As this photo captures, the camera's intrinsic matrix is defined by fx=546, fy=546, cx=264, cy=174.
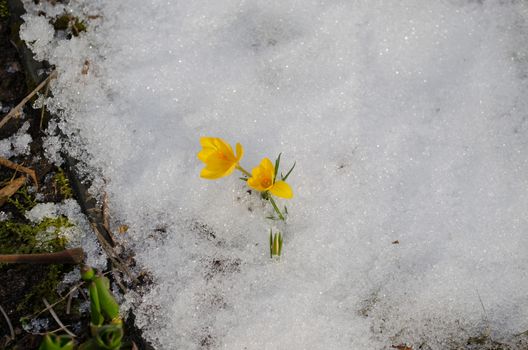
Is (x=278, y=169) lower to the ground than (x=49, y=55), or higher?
lower

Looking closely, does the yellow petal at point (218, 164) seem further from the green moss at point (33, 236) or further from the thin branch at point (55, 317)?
the thin branch at point (55, 317)

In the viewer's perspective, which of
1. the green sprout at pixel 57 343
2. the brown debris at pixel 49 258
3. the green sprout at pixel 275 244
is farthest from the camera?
the brown debris at pixel 49 258

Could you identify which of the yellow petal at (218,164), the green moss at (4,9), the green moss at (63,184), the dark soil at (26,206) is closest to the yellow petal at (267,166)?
the yellow petal at (218,164)

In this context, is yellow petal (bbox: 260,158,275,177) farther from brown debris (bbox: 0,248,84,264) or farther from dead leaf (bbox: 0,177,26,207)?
dead leaf (bbox: 0,177,26,207)

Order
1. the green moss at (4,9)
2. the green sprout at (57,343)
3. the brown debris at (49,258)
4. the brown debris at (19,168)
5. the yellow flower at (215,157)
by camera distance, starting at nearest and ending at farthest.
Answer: the green sprout at (57,343)
the yellow flower at (215,157)
the brown debris at (49,258)
the brown debris at (19,168)
the green moss at (4,9)

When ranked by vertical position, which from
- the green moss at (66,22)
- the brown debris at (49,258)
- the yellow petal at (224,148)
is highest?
the green moss at (66,22)

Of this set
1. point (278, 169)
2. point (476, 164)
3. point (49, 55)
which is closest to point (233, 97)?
point (278, 169)

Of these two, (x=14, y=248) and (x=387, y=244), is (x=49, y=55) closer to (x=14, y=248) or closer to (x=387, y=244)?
(x=14, y=248)
